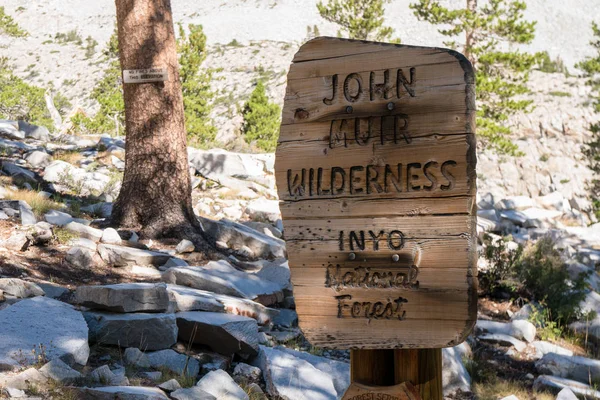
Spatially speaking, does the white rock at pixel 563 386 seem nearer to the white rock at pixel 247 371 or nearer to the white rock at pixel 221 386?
the white rock at pixel 247 371

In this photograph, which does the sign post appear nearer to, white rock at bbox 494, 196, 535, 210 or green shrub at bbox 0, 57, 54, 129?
white rock at bbox 494, 196, 535, 210

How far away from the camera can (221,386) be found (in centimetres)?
366

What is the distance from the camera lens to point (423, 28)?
296 feet

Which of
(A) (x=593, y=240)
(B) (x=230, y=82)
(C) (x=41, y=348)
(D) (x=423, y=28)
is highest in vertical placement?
(D) (x=423, y=28)

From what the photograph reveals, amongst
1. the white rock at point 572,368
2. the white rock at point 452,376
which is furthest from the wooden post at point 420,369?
the white rock at point 572,368

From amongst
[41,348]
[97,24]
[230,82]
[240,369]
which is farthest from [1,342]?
[97,24]

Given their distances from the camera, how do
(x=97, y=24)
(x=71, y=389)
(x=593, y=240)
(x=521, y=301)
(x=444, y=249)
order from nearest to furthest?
(x=444, y=249)
(x=71, y=389)
(x=521, y=301)
(x=593, y=240)
(x=97, y=24)

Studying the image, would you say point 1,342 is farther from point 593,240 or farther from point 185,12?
point 185,12

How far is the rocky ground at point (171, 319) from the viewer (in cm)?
364

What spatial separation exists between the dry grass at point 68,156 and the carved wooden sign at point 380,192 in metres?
9.32

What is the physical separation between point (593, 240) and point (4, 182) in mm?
10972

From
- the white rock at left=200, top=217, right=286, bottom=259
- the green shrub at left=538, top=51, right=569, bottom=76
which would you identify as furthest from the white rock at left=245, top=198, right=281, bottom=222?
the green shrub at left=538, top=51, right=569, bottom=76

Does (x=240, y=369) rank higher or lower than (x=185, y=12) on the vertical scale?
lower

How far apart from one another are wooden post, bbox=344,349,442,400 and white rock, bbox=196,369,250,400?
1415 millimetres
